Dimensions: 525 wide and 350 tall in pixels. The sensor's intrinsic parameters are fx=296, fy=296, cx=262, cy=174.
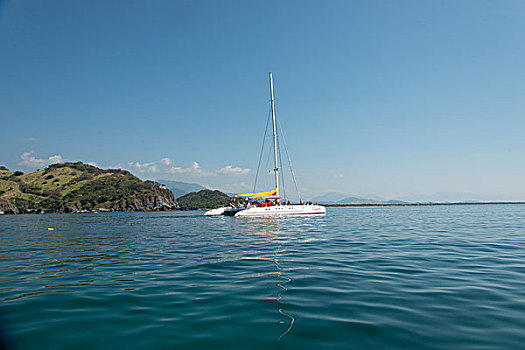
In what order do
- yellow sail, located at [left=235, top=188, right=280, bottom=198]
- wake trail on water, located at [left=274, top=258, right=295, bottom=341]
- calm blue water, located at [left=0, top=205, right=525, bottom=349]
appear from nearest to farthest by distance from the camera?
calm blue water, located at [left=0, top=205, right=525, bottom=349] → wake trail on water, located at [left=274, top=258, right=295, bottom=341] → yellow sail, located at [left=235, top=188, right=280, bottom=198]

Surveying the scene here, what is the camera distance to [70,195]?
172500 mm

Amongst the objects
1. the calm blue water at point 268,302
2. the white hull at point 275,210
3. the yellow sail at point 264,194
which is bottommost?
the calm blue water at point 268,302

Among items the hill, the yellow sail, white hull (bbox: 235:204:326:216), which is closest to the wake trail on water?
white hull (bbox: 235:204:326:216)

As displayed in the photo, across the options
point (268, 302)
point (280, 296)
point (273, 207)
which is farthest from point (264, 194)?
point (268, 302)

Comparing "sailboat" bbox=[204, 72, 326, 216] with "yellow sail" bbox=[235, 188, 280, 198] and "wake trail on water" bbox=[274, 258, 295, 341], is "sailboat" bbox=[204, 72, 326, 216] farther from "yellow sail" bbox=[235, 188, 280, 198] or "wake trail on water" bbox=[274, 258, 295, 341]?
"wake trail on water" bbox=[274, 258, 295, 341]

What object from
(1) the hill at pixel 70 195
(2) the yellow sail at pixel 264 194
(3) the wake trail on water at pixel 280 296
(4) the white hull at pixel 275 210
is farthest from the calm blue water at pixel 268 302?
(1) the hill at pixel 70 195

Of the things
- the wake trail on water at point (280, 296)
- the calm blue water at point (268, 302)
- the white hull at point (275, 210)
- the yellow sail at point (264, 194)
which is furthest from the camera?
the yellow sail at point (264, 194)

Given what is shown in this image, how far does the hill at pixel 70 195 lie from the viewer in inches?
6270

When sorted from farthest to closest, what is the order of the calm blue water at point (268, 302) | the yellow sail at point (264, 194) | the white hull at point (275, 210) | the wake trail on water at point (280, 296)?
1. the yellow sail at point (264, 194)
2. the white hull at point (275, 210)
3. the wake trail on water at point (280, 296)
4. the calm blue water at point (268, 302)

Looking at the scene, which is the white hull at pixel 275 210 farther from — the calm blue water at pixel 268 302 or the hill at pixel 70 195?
the hill at pixel 70 195

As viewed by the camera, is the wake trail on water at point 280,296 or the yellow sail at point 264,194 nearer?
the wake trail on water at point 280,296

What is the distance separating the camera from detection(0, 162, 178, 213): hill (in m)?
159

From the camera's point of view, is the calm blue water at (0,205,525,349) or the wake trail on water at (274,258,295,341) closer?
the calm blue water at (0,205,525,349)

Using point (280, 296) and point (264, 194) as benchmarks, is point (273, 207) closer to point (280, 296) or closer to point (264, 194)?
point (264, 194)
